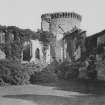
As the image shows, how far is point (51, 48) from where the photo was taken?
45.0 m

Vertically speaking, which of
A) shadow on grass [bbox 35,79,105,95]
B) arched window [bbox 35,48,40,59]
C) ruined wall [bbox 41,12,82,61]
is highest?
ruined wall [bbox 41,12,82,61]

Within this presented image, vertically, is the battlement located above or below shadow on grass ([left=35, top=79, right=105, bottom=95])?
above

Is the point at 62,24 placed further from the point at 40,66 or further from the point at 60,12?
the point at 40,66

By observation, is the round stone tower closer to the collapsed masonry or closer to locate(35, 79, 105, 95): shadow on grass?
the collapsed masonry

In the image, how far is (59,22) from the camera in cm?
5188

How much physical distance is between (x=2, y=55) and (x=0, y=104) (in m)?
23.7

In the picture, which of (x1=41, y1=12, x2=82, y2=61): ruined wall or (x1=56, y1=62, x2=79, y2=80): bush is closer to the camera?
(x1=56, y1=62, x2=79, y2=80): bush

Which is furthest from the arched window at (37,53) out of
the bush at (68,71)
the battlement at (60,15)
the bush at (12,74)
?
the bush at (12,74)

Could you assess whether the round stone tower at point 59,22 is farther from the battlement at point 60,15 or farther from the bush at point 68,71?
the bush at point 68,71

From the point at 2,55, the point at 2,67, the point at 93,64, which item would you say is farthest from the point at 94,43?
the point at 2,67

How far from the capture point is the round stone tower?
51406 millimetres

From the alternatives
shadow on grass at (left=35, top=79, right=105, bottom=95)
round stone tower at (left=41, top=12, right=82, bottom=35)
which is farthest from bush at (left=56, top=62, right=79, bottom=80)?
round stone tower at (left=41, top=12, right=82, bottom=35)

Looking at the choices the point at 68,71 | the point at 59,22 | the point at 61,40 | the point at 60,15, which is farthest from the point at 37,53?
the point at 60,15

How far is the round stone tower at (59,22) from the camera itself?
169 ft
